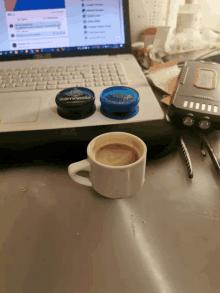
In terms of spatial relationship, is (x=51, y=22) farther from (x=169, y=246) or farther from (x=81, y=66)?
(x=169, y=246)

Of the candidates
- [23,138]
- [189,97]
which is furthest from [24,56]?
[189,97]

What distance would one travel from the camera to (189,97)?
512 mm

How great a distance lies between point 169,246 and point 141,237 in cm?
5

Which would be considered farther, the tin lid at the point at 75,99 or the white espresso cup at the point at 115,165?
the tin lid at the point at 75,99

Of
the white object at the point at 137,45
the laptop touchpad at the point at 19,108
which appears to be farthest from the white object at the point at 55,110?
the white object at the point at 137,45

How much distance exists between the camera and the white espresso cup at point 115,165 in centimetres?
33

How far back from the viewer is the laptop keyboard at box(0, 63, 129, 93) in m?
0.59

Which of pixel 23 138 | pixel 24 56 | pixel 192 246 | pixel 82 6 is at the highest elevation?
pixel 82 6

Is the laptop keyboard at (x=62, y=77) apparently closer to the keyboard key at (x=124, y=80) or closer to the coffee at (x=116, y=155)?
the keyboard key at (x=124, y=80)

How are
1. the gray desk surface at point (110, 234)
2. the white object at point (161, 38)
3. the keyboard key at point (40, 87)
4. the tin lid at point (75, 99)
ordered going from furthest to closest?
the white object at point (161, 38) < the keyboard key at point (40, 87) < the tin lid at point (75, 99) < the gray desk surface at point (110, 234)

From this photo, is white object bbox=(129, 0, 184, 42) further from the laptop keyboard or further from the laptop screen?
the laptop keyboard

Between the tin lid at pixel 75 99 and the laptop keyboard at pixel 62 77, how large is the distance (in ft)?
0.35

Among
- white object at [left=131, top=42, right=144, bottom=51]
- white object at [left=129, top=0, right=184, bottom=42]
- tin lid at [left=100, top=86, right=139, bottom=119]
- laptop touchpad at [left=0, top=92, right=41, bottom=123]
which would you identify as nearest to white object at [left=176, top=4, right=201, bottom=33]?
white object at [left=129, top=0, right=184, bottom=42]

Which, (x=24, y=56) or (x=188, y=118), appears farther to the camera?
(x=24, y=56)
